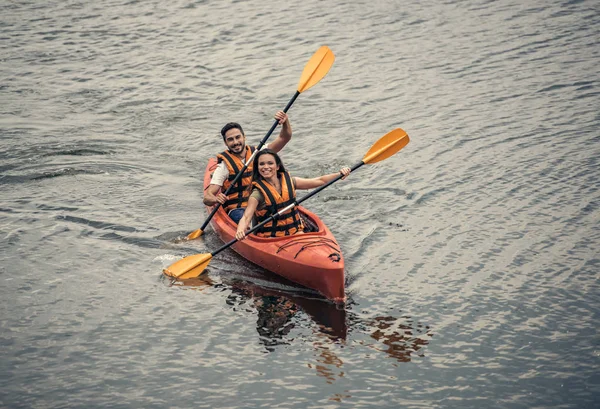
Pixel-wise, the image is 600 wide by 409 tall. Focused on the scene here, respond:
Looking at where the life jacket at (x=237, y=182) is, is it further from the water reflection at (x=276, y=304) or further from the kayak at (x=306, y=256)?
the water reflection at (x=276, y=304)

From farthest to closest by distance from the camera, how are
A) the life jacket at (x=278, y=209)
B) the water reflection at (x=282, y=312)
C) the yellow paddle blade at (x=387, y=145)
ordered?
the yellow paddle blade at (x=387, y=145)
the life jacket at (x=278, y=209)
the water reflection at (x=282, y=312)

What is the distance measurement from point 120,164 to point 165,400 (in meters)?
5.41

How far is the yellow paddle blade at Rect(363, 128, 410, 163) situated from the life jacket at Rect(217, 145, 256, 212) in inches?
53.0

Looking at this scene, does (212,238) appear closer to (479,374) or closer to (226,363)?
(226,363)

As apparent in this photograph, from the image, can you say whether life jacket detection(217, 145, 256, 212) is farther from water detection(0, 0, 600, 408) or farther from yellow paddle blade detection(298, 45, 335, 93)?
yellow paddle blade detection(298, 45, 335, 93)

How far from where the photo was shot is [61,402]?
217 inches

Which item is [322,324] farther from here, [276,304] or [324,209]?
[324,209]

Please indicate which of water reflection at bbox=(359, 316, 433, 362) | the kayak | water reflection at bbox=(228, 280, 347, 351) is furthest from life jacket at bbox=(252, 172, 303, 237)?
water reflection at bbox=(359, 316, 433, 362)

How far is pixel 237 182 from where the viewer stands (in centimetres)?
805

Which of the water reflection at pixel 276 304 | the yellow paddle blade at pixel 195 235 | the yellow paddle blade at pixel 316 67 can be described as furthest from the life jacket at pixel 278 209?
the yellow paddle blade at pixel 316 67

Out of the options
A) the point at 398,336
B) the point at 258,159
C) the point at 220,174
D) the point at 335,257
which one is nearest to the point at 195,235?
the point at 220,174

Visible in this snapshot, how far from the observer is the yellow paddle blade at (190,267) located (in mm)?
7250

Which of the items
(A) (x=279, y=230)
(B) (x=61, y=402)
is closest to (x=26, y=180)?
(A) (x=279, y=230)

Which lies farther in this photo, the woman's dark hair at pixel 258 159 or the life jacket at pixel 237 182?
the life jacket at pixel 237 182
